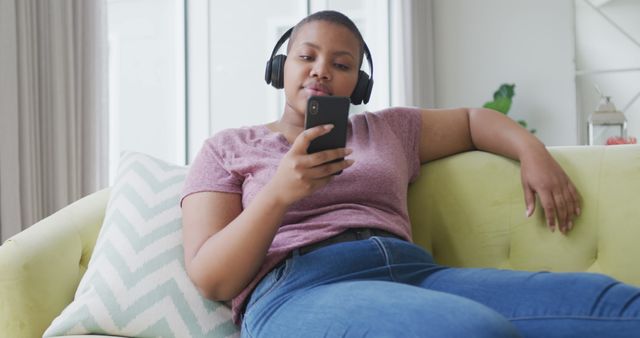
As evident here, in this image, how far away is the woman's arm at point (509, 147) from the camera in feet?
4.53

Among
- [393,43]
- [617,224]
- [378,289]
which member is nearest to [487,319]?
[378,289]

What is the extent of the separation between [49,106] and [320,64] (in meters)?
1.46

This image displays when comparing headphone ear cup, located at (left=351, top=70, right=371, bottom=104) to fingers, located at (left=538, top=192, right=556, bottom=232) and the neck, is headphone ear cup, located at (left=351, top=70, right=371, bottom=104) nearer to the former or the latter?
the neck

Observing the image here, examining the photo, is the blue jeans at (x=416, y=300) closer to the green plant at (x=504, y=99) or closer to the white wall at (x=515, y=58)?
the green plant at (x=504, y=99)

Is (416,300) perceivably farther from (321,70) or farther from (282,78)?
(282,78)

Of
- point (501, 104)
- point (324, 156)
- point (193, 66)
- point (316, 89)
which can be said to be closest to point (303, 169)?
point (324, 156)

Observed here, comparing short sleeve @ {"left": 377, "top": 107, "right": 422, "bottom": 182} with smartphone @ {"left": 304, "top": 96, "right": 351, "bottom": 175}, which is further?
short sleeve @ {"left": 377, "top": 107, "right": 422, "bottom": 182}

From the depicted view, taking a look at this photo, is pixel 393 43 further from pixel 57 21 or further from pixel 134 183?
pixel 134 183

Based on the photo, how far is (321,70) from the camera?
1.36 m

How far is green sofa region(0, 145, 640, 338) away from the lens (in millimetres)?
1281

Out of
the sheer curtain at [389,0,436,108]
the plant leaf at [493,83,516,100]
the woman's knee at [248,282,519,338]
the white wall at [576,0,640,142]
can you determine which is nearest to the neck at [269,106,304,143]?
the woman's knee at [248,282,519,338]

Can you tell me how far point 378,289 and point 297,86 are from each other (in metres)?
0.53

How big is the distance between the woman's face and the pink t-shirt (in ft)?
0.32

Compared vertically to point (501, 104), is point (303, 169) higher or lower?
lower
